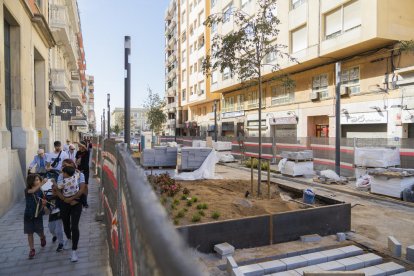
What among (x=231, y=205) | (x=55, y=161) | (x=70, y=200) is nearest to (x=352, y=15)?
(x=231, y=205)

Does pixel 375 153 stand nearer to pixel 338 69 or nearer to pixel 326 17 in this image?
pixel 338 69

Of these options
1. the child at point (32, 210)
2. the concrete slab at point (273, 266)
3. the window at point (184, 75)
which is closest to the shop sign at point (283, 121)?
the concrete slab at point (273, 266)

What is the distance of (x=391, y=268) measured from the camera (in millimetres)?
4684

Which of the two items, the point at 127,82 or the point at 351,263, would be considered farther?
the point at 127,82

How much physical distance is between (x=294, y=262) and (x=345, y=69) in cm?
1812

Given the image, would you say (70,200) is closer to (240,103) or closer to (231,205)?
(231,205)

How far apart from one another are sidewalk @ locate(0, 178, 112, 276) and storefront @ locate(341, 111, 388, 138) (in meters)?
16.2

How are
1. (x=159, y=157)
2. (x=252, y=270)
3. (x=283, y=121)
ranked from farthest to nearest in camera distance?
1. (x=283, y=121)
2. (x=159, y=157)
3. (x=252, y=270)

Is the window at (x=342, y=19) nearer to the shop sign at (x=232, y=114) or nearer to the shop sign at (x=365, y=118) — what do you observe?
the shop sign at (x=365, y=118)

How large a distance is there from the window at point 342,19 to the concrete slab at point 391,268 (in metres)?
16.0

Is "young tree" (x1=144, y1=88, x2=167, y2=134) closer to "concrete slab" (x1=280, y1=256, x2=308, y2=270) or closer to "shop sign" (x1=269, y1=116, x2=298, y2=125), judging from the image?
"shop sign" (x1=269, y1=116, x2=298, y2=125)

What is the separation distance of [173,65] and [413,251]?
182ft

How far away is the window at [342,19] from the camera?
17.8 m

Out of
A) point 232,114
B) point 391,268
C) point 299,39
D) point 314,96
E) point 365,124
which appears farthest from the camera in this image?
point 232,114
